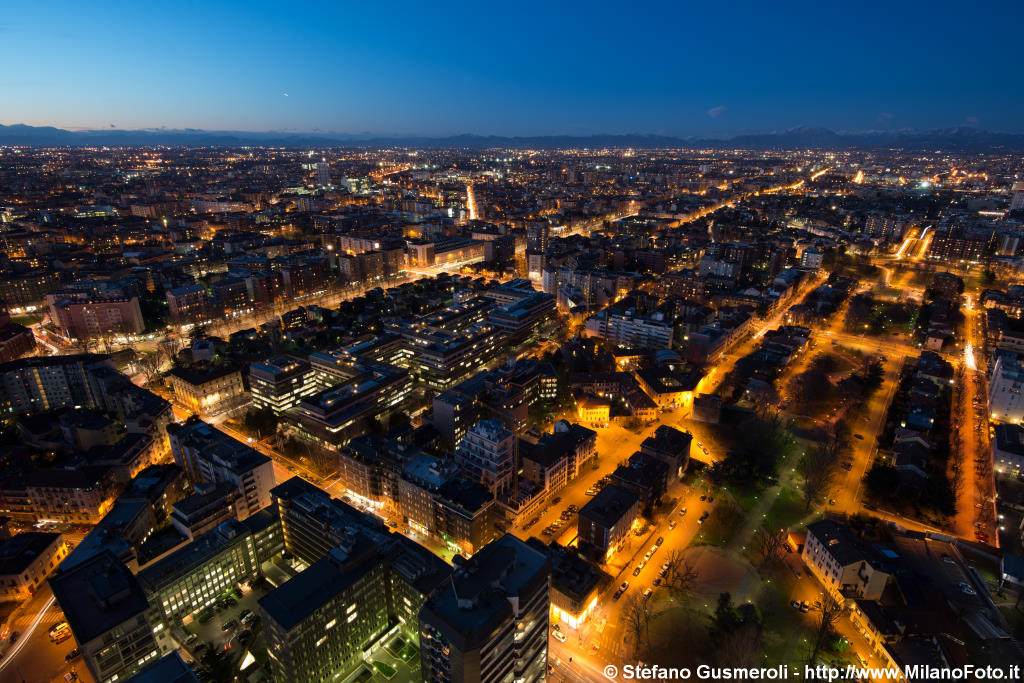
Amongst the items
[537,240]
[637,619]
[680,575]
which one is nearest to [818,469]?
[680,575]

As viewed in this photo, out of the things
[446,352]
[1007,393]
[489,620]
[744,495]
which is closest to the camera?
[489,620]

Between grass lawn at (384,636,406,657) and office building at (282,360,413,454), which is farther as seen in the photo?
office building at (282,360,413,454)

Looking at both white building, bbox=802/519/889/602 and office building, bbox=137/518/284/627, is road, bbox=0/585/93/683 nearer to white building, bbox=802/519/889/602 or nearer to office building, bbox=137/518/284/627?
office building, bbox=137/518/284/627

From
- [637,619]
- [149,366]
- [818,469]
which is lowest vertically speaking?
[637,619]

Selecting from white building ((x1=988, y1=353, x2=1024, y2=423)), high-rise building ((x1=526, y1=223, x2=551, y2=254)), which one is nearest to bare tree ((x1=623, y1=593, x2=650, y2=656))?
white building ((x1=988, y1=353, x2=1024, y2=423))

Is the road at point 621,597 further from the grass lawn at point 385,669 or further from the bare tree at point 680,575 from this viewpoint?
the grass lawn at point 385,669

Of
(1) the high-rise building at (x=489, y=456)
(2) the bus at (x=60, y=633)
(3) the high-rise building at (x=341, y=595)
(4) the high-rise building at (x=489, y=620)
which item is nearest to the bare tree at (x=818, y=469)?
(1) the high-rise building at (x=489, y=456)

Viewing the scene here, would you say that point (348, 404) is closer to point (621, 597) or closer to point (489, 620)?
point (621, 597)

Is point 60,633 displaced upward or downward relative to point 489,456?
downward
